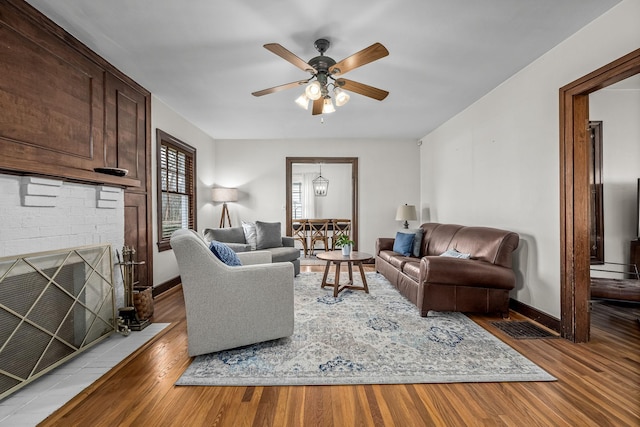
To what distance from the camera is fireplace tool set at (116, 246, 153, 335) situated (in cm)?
272

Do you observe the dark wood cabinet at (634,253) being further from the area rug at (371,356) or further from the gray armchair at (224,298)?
the gray armchair at (224,298)

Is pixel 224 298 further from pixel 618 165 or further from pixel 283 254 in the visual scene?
pixel 618 165

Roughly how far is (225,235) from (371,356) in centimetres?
309

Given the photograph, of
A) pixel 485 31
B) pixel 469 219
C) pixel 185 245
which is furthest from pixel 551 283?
pixel 185 245

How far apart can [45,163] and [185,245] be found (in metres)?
1.15

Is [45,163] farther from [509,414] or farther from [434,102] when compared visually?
[434,102]

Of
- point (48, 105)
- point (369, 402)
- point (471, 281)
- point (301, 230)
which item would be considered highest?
point (48, 105)

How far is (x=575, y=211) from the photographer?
97.2 inches

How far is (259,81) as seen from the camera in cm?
325

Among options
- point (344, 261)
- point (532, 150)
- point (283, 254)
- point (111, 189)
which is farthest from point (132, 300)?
point (532, 150)

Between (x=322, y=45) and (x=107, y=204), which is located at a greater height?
(x=322, y=45)

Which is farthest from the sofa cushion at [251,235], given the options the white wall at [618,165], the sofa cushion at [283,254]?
the white wall at [618,165]

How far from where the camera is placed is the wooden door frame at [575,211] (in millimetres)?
2443

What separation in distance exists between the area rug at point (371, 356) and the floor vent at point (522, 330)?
0.74ft
